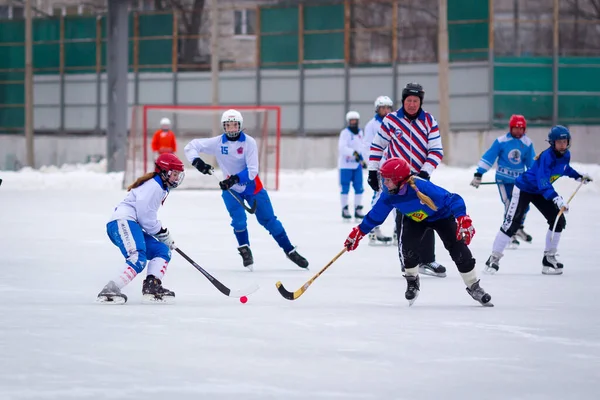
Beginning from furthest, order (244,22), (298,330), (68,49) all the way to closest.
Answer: (68,49), (244,22), (298,330)

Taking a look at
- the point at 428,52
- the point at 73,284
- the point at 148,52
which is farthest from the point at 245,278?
the point at 148,52

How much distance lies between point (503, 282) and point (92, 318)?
10.5 ft

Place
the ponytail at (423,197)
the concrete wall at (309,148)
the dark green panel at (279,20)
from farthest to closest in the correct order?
the dark green panel at (279,20) → the concrete wall at (309,148) → the ponytail at (423,197)


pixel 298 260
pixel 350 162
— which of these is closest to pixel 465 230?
pixel 298 260

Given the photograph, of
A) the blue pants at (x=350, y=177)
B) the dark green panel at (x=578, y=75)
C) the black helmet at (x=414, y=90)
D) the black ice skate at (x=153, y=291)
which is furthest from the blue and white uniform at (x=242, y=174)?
the dark green panel at (x=578, y=75)

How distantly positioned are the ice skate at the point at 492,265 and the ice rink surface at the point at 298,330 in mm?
139

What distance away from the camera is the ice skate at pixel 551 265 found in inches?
344

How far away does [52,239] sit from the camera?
11477mm

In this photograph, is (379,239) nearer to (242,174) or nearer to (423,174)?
(242,174)

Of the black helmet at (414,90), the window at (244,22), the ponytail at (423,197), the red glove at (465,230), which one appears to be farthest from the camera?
the window at (244,22)

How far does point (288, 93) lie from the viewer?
99.0 ft

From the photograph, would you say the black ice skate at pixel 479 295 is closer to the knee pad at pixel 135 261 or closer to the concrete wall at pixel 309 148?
the knee pad at pixel 135 261

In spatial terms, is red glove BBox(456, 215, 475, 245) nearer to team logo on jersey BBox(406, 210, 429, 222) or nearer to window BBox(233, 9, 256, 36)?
team logo on jersey BBox(406, 210, 429, 222)

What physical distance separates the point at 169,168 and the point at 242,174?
2.23 metres
